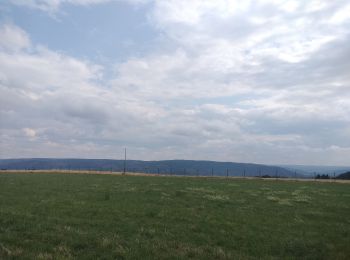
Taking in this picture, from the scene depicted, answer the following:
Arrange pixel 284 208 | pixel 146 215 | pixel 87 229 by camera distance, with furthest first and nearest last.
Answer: pixel 284 208 → pixel 146 215 → pixel 87 229

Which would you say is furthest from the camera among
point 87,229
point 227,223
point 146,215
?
point 146,215

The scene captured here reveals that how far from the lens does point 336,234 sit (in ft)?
56.6

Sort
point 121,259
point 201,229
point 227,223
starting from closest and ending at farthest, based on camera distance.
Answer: point 121,259, point 201,229, point 227,223

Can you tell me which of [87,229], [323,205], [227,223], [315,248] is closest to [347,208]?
[323,205]

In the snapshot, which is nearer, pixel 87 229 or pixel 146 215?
pixel 87 229

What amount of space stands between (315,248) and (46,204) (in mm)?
15107

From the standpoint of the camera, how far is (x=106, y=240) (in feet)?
42.3

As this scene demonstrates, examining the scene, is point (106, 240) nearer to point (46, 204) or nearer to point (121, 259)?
point (121, 259)

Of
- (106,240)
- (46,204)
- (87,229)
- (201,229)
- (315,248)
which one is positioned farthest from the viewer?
(46,204)

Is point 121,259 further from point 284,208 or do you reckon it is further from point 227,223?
point 284,208

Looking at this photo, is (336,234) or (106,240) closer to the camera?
(106,240)

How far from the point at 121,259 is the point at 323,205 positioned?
21.6m

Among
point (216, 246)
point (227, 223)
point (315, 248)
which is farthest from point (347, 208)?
point (216, 246)

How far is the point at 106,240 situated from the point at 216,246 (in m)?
3.85
